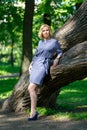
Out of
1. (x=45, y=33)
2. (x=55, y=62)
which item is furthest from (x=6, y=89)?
(x=45, y=33)

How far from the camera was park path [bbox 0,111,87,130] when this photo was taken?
7.89 m

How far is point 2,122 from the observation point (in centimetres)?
869

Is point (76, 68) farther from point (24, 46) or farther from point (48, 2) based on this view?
point (48, 2)

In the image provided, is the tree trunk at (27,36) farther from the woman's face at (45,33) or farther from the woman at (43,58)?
the woman's face at (45,33)

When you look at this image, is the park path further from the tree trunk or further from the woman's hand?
the tree trunk

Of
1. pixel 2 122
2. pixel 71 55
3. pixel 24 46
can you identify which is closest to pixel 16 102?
pixel 2 122

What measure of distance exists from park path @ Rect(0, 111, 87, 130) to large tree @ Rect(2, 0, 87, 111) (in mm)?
741

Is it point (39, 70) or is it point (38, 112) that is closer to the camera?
point (39, 70)

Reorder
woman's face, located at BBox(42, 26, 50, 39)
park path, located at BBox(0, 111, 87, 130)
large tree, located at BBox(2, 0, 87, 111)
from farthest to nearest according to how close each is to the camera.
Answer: large tree, located at BBox(2, 0, 87, 111) → woman's face, located at BBox(42, 26, 50, 39) → park path, located at BBox(0, 111, 87, 130)

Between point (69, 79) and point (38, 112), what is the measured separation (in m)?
0.99

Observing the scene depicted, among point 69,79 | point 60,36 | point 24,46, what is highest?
point 60,36

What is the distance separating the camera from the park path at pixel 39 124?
7.89 m

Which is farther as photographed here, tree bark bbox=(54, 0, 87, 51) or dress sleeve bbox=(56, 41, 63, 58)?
tree bark bbox=(54, 0, 87, 51)

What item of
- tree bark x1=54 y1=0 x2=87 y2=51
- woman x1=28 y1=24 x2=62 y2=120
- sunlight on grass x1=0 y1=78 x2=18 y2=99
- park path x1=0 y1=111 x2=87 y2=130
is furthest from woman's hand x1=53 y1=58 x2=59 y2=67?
sunlight on grass x1=0 y1=78 x2=18 y2=99
